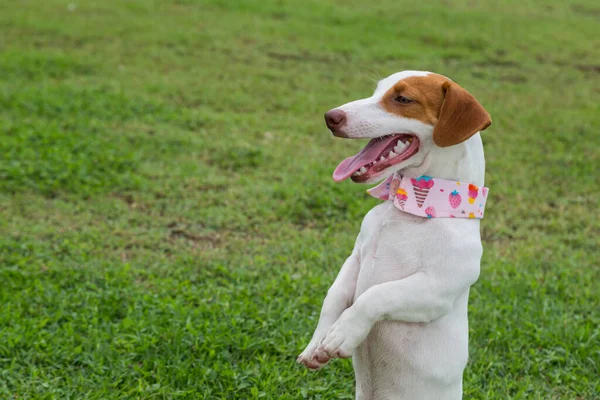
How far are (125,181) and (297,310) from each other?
2.48m

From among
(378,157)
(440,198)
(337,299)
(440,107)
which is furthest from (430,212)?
(337,299)

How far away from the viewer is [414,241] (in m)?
2.59

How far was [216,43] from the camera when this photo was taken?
11.0 m

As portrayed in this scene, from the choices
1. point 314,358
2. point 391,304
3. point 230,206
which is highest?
point 391,304

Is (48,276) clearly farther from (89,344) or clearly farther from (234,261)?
(234,261)

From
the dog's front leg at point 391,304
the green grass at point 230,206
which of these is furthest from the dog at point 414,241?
the green grass at point 230,206

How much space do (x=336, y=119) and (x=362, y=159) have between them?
170 mm

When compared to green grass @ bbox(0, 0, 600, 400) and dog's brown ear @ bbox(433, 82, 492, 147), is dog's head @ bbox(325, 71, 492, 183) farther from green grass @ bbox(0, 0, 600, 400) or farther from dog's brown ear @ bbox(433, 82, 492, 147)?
green grass @ bbox(0, 0, 600, 400)

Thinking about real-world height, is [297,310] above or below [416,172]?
below

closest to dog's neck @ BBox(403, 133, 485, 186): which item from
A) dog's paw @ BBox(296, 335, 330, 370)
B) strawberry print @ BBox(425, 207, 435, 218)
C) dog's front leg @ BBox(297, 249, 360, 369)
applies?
strawberry print @ BBox(425, 207, 435, 218)

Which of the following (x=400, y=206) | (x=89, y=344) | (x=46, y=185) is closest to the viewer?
(x=400, y=206)

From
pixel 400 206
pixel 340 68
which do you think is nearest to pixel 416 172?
pixel 400 206

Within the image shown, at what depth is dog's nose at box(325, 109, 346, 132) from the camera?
8.43 feet

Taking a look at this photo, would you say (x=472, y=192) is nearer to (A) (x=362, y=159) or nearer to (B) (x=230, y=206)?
(A) (x=362, y=159)
